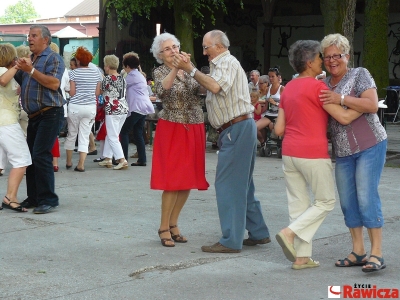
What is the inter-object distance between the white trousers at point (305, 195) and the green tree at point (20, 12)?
153190 mm

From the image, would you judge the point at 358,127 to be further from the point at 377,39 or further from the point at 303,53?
the point at 377,39

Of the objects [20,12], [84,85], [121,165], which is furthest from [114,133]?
[20,12]

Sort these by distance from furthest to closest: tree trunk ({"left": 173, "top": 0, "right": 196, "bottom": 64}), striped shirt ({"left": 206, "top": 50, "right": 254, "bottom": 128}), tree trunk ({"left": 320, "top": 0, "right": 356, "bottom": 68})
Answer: tree trunk ({"left": 173, "top": 0, "right": 196, "bottom": 64}) < tree trunk ({"left": 320, "top": 0, "right": 356, "bottom": 68}) < striped shirt ({"left": 206, "top": 50, "right": 254, "bottom": 128})

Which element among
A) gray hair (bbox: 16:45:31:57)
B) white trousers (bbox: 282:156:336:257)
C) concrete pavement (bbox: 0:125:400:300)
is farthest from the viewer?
gray hair (bbox: 16:45:31:57)

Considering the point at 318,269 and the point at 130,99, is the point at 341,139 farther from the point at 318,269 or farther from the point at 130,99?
the point at 130,99

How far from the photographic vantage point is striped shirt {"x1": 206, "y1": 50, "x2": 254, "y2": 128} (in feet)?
21.5

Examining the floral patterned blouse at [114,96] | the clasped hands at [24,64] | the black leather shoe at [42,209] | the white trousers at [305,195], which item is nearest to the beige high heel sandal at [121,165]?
the floral patterned blouse at [114,96]

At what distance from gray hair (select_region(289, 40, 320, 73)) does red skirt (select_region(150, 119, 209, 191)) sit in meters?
1.22

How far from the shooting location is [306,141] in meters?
6.03

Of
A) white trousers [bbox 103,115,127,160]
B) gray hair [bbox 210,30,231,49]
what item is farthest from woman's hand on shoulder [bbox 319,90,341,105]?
white trousers [bbox 103,115,127,160]

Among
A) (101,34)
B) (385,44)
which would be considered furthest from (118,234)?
(101,34)

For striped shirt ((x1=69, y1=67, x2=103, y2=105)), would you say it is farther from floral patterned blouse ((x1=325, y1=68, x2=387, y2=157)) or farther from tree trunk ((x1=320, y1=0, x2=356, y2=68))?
floral patterned blouse ((x1=325, y1=68, x2=387, y2=157))

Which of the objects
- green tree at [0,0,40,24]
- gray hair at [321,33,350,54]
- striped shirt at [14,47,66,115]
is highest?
green tree at [0,0,40,24]

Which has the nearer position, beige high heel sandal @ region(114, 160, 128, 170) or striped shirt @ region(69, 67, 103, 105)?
striped shirt @ region(69, 67, 103, 105)
